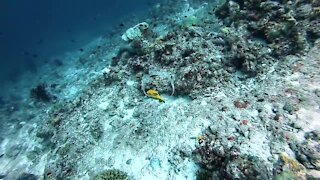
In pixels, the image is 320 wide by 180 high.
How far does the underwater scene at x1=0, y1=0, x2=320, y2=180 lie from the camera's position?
6215mm

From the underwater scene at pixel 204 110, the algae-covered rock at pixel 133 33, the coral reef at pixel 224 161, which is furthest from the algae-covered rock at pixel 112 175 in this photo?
the algae-covered rock at pixel 133 33

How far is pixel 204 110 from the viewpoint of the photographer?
793cm

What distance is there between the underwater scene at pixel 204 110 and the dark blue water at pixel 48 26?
17.8m

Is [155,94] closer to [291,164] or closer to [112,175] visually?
[112,175]

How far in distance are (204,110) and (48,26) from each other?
60.9 metres

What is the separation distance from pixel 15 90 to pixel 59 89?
8378mm

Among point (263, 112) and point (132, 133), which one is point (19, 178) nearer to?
point (132, 133)

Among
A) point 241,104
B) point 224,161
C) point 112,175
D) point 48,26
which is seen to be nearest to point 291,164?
point 224,161

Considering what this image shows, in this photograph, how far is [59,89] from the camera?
1844 centimetres

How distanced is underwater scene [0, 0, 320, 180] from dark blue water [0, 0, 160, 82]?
1783 cm

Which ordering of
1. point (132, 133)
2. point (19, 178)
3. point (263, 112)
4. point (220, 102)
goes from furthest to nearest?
point (19, 178) < point (132, 133) < point (220, 102) < point (263, 112)

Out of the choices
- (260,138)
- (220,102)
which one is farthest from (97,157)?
(260,138)

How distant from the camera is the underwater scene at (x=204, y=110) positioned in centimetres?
621

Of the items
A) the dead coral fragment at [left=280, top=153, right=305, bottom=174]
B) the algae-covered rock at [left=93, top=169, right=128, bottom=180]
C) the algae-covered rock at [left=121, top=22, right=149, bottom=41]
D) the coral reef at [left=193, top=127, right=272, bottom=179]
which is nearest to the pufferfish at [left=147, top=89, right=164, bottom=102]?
the coral reef at [left=193, top=127, right=272, bottom=179]
